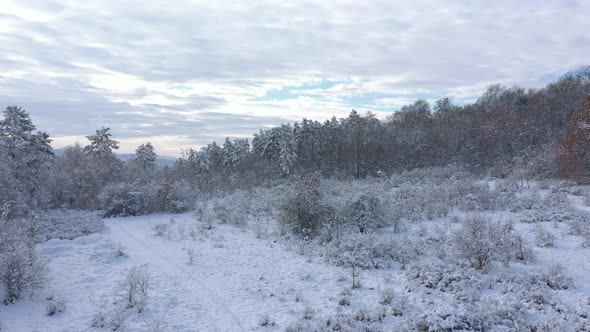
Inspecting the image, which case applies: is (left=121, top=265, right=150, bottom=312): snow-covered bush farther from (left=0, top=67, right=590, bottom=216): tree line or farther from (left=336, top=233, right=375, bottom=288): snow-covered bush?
(left=0, top=67, right=590, bottom=216): tree line

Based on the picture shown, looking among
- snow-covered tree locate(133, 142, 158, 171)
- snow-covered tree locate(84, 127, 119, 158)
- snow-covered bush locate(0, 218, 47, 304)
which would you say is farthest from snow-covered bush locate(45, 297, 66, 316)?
snow-covered tree locate(133, 142, 158, 171)

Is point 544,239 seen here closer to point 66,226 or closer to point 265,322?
point 265,322

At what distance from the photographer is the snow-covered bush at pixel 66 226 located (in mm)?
16641

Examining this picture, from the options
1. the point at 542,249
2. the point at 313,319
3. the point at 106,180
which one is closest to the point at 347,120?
the point at 106,180

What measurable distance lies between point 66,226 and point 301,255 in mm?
12527

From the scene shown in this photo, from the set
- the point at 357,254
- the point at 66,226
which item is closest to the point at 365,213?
the point at 357,254

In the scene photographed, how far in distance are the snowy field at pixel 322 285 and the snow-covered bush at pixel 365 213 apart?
536 mm

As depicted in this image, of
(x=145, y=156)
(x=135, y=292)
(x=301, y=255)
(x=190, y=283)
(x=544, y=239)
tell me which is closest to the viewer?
(x=135, y=292)

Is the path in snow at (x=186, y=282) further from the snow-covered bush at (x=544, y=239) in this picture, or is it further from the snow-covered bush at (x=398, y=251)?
the snow-covered bush at (x=544, y=239)

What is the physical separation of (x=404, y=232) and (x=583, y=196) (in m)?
9.05

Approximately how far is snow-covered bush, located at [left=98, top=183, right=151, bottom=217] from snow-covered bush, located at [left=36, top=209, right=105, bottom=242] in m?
2.09

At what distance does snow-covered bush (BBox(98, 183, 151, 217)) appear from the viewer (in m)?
25.0

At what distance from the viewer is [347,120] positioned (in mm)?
51281

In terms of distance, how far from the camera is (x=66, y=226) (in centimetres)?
1870
